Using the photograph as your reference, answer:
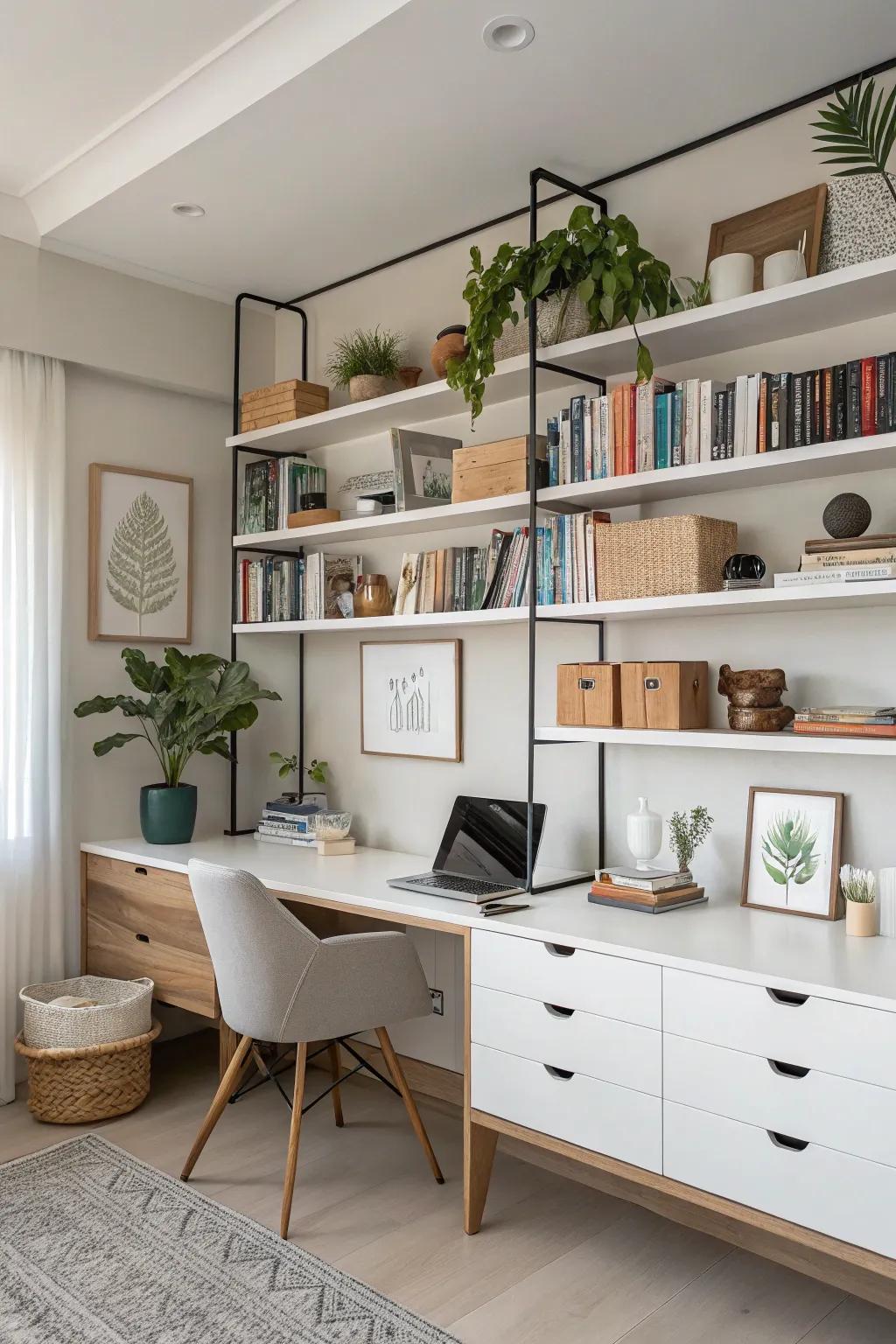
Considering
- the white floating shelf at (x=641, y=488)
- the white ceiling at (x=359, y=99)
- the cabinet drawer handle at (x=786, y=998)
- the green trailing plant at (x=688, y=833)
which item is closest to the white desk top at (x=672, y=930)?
the cabinet drawer handle at (x=786, y=998)

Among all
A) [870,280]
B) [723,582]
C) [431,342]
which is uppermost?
[431,342]

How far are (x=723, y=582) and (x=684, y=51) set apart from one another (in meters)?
1.17

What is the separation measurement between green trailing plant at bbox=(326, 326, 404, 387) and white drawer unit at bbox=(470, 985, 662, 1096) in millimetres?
1918

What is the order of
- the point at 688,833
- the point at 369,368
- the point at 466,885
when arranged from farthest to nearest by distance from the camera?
1. the point at 369,368
2. the point at 466,885
3. the point at 688,833

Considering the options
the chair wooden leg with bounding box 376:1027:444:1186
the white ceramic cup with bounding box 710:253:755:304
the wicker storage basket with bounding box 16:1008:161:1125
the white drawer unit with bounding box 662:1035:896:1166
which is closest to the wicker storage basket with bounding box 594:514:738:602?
the white ceramic cup with bounding box 710:253:755:304

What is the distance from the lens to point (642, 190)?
112 inches

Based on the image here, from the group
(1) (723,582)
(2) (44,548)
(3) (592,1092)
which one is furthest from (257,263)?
(3) (592,1092)

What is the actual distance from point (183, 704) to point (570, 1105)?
6.06ft

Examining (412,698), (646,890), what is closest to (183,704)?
(412,698)

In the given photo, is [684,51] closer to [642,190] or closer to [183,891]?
[642,190]

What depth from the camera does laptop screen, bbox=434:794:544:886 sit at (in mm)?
2863

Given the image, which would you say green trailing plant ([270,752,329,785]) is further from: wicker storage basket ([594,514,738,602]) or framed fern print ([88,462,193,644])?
wicker storage basket ([594,514,738,602])

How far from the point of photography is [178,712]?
11.4ft

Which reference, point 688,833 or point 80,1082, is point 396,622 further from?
point 80,1082
